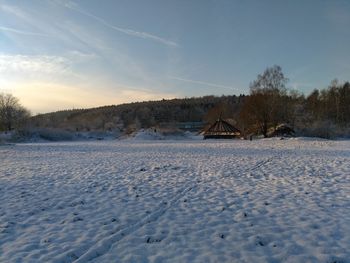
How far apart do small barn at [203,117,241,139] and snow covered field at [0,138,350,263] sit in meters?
Answer: 49.0

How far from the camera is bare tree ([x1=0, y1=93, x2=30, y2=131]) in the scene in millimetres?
90125

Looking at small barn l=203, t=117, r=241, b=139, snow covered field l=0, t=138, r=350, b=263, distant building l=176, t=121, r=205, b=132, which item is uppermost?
distant building l=176, t=121, r=205, b=132

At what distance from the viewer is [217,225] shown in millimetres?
7859

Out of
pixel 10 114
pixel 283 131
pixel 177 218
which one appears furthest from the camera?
pixel 10 114

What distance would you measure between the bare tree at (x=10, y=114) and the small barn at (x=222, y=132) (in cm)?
5403

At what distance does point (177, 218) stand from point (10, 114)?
96.1 metres

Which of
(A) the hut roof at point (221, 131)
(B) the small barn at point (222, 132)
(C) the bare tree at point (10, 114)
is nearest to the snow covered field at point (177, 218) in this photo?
(B) the small barn at point (222, 132)

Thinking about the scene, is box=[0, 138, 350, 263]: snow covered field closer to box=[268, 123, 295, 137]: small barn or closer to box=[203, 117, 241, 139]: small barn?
box=[268, 123, 295, 137]: small barn

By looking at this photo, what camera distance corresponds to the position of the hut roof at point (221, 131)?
211 feet

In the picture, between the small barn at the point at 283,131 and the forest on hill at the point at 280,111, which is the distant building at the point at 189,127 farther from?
the small barn at the point at 283,131

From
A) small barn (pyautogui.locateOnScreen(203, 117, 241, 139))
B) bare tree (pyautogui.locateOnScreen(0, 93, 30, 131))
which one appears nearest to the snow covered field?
small barn (pyautogui.locateOnScreen(203, 117, 241, 139))

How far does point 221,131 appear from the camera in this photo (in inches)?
2571

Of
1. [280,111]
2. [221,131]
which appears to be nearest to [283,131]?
[280,111]

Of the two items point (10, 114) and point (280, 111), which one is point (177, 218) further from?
point (10, 114)
